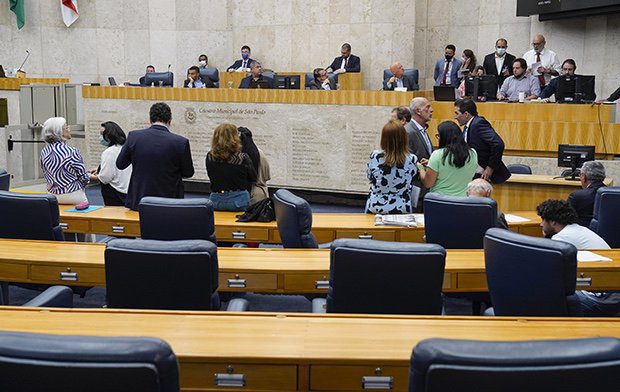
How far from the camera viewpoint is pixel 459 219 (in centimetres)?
530

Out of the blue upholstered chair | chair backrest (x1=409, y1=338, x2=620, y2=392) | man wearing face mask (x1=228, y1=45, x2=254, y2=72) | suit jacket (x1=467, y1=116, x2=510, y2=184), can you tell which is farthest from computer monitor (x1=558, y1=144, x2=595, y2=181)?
man wearing face mask (x1=228, y1=45, x2=254, y2=72)

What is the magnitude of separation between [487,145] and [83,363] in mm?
6343

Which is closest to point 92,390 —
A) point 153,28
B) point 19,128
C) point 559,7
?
point 19,128

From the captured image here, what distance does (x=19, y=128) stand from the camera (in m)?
11.9

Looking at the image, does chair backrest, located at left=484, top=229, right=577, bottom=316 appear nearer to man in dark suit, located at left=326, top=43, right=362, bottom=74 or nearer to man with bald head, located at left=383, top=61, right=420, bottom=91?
man with bald head, located at left=383, top=61, right=420, bottom=91

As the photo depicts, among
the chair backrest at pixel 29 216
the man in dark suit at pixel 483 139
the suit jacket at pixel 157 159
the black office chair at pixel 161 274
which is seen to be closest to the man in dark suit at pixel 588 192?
the man in dark suit at pixel 483 139

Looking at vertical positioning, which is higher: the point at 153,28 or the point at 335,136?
the point at 153,28

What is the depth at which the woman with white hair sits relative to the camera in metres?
6.74

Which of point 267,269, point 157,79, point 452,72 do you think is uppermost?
point 452,72

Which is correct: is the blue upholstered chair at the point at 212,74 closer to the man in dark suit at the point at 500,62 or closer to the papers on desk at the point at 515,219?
the man in dark suit at the point at 500,62

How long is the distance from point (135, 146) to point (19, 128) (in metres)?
6.25

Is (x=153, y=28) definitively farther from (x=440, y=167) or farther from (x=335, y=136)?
(x=440, y=167)

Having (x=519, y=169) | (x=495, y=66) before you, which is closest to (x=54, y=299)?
(x=519, y=169)

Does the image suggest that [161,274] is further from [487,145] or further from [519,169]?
[519,169]
